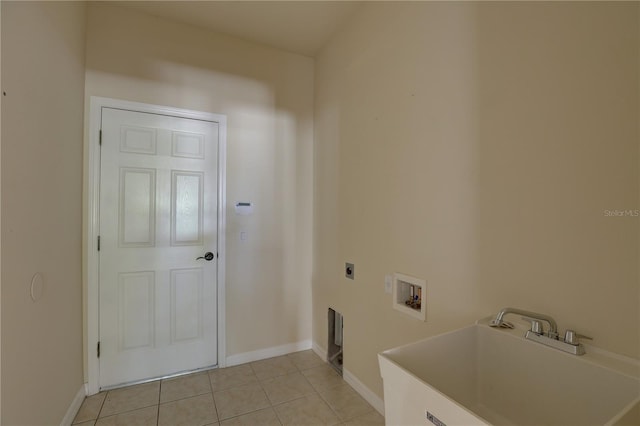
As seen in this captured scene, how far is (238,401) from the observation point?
7.09 feet

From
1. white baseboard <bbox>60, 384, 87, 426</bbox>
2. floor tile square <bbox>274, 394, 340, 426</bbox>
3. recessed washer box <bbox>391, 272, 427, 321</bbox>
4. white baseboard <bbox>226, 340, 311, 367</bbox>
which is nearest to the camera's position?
recessed washer box <bbox>391, 272, 427, 321</bbox>

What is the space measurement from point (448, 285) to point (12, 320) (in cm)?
204

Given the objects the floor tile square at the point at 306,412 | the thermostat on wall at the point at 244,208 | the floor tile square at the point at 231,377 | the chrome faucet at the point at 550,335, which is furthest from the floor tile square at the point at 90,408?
the chrome faucet at the point at 550,335

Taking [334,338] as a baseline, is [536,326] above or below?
above

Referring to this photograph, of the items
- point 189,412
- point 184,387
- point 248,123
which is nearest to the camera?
point 189,412

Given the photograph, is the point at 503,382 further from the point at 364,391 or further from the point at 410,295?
the point at 364,391

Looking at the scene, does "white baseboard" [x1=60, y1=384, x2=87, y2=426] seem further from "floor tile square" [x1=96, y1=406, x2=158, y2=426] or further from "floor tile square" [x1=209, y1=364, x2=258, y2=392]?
"floor tile square" [x1=209, y1=364, x2=258, y2=392]

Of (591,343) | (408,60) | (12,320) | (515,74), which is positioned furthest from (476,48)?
(12,320)

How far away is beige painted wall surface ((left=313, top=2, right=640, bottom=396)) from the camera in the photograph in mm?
969

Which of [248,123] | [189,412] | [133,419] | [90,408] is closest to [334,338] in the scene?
[189,412]

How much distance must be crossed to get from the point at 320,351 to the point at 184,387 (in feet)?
3.96

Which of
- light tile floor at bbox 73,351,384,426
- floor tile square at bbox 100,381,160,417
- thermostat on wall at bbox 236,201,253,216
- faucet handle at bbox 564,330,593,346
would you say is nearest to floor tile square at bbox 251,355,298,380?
light tile floor at bbox 73,351,384,426

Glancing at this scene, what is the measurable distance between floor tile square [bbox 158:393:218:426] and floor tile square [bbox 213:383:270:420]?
0.05 metres

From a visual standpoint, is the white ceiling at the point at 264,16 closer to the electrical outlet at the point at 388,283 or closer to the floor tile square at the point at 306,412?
the electrical outlet at the point at 388,283
